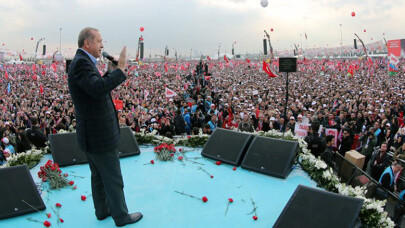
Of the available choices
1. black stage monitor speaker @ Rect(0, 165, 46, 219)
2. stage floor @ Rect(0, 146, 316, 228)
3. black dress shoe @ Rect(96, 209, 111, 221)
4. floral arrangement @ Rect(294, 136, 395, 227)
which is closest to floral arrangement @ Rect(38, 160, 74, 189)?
stage floor @ Rect(0, 146, 316, 228)

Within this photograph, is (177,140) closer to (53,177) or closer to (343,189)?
(53,177)

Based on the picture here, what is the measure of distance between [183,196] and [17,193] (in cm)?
195

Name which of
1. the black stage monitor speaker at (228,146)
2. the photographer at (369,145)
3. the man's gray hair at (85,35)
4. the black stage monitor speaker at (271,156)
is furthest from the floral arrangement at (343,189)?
the photographer at (369,145)

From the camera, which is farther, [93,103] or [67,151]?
[67,151]

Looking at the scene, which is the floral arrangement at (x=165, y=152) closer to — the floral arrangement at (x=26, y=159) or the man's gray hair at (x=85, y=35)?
the floral arrangement at (x=26, y=159)

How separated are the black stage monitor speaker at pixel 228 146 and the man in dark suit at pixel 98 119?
208cm

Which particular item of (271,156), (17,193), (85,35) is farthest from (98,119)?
(271,156)

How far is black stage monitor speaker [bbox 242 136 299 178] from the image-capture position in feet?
14.7

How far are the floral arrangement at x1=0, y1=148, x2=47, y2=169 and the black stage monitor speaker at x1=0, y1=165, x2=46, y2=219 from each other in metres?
1.30

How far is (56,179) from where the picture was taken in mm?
4215

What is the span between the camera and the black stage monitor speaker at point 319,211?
113 inches

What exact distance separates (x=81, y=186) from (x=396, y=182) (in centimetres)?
657

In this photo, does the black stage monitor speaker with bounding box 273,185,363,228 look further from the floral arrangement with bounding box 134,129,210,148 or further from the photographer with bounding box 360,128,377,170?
the photographer with bounding box 360,128,377,170

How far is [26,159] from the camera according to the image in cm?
497
